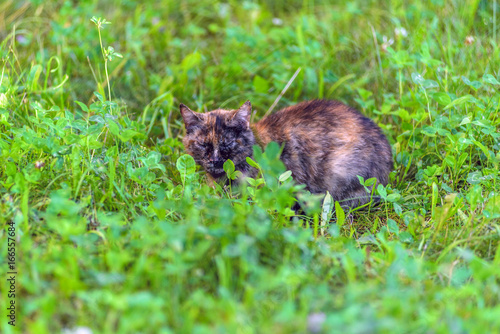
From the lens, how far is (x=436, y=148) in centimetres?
319

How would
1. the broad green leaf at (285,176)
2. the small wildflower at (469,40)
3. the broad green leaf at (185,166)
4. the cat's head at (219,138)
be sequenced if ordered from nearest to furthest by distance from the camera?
the broad green leaf at (285,176), the broad green leaf at (185,166), the cat's head at (219,138), the small wildflower at (469,40)

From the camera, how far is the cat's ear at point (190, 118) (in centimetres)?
316

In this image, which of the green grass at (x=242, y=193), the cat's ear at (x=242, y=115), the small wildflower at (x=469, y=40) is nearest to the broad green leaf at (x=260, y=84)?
the green grass at (x=242, y=193)

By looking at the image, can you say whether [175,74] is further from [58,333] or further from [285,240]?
[58,333]

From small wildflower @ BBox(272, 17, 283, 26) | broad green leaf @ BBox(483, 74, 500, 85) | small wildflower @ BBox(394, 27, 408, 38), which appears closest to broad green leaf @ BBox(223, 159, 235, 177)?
broad green leaf @ BBox(483, 74, 500, 85)

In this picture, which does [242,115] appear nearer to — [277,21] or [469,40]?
[469,40]

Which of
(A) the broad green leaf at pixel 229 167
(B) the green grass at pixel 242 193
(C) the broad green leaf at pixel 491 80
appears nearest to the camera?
(B) the green grass at pixel 242 193

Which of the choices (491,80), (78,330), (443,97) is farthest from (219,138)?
(491,80)

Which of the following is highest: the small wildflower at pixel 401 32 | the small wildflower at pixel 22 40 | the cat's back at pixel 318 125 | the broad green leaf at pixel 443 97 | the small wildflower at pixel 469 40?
the small wildflower at pixel 469 40

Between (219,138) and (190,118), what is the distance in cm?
27

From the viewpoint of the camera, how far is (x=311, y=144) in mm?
3234

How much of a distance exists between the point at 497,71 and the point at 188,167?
2.41 m

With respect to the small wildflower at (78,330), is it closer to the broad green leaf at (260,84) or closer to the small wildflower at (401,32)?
the broad green leaf at (260,84)

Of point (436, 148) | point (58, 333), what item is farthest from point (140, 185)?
point (436, 148)
